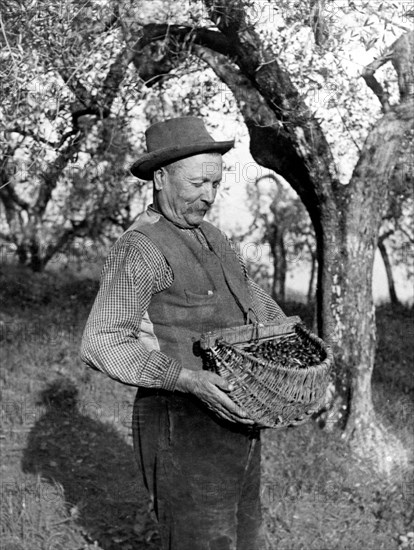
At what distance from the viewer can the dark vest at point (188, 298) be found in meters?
2.97

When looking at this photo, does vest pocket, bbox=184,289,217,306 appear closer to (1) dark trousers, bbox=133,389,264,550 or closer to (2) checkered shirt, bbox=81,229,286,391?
(2) checkered shirt, bbox=81,229,286,391

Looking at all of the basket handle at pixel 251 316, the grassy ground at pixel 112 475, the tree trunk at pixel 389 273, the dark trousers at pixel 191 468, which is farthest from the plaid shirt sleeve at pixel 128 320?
the tree trunk at pixel 389 273

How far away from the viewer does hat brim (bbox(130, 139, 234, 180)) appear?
295 centimetres

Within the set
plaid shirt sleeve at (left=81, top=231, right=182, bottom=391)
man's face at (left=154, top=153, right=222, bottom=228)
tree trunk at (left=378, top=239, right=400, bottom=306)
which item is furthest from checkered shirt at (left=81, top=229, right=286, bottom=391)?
tree trunk at (left=378, top=239, right=400, bottom=306)

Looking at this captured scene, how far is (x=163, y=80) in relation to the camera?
25.1 ft

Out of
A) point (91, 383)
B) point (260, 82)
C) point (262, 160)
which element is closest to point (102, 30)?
point (260, 82)

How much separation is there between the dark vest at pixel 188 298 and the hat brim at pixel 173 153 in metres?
0.22

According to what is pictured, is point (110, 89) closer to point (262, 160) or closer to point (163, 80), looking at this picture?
point (163, 80)

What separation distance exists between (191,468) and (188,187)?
3.84 feet

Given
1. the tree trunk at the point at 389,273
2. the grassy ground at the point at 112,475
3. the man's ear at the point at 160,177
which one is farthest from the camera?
the tree trunk at the point at 389,273

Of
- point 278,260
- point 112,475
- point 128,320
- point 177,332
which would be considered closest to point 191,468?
point 177,332

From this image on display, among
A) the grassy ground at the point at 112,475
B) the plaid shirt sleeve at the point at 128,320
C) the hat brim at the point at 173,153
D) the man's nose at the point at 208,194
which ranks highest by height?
the hat brim at the point at 173,153

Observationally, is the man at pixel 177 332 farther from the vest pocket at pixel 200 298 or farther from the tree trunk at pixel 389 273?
the tree trunk at pixel 389 273

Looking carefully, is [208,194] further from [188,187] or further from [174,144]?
[174,144]
